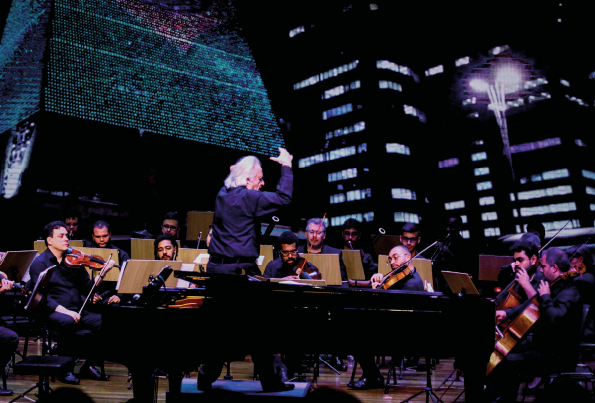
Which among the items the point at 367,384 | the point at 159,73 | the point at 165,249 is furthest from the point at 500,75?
the point at 367,384

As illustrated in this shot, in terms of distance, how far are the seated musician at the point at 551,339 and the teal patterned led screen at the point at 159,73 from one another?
7.56 m

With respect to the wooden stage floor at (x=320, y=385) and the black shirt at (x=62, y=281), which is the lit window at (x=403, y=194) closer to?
the wooden stage floor at (x=320, y=385)

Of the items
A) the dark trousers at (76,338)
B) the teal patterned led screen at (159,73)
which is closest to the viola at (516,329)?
the dark trousers at (76,338)

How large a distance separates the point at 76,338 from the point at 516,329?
13.5 ft

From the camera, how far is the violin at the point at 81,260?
489 centimetres

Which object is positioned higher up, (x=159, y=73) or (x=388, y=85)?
(x=388, y=85)

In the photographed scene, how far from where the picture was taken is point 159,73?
9703 mm

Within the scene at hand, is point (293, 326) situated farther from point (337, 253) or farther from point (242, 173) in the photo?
point (337, 253)

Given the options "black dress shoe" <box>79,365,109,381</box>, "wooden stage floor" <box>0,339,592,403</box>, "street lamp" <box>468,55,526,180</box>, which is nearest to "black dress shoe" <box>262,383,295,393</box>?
"wooden stage floor" <box>0,339,592,403</box>

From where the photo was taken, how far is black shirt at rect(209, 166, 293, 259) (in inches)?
132

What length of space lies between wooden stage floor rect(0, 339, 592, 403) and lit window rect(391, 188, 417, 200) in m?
42.1

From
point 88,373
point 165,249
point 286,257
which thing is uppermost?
point 165,249

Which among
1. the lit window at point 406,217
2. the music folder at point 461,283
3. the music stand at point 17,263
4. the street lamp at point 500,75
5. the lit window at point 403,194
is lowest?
the music folder at point 461,283

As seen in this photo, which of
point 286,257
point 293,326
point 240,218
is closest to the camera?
point 293,326
